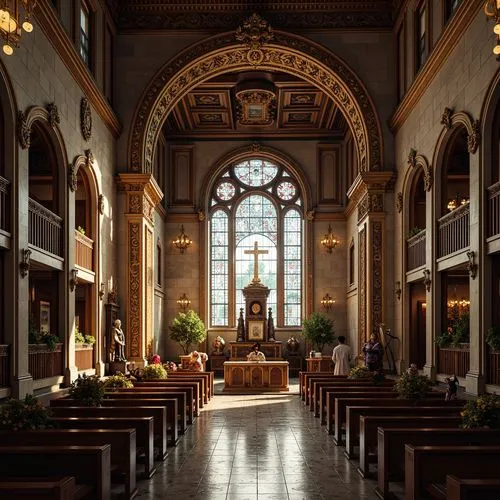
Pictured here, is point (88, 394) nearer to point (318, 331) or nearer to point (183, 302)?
point (318, 331)

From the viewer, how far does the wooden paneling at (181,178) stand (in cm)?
3509

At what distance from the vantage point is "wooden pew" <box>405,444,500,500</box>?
794 cm

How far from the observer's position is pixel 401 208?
24.0 meters

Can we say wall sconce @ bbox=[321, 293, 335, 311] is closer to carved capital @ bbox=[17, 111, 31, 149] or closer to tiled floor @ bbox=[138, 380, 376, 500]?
tiled floor @ bbox=[138, 380, 376, 500]

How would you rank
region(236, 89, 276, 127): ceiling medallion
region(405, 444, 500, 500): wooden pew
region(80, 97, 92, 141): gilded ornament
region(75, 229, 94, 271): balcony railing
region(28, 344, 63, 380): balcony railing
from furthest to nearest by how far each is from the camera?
region(236, 89, 276, 127): ceiling medallion → region(80, 97, 92, 141): gilded ornament → region(75, 229, 94, 271): balcony railing → region(28, 344, 63, 380): balcony railing → region(405, 444, 500, 500): wooden pew

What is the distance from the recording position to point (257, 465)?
11695 mm

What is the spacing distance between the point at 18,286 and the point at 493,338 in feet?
29.2

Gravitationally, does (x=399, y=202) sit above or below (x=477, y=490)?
above

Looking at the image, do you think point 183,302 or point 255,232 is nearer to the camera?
point 183,302

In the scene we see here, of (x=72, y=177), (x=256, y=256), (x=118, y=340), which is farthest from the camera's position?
(x=256, y=256)

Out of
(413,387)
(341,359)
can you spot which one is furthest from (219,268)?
(413,387)

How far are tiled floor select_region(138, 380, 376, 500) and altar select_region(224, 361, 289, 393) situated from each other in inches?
299

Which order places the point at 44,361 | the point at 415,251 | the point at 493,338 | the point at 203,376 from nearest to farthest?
the point at 493,338 → the point at 44,361 → the point at 203,376 → the point at 415,251

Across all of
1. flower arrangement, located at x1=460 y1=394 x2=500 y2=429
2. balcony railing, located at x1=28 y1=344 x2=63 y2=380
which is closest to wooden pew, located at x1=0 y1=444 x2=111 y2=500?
Result: flower arrangement, located at x1=460 y1=394 x2=500 y2=429
